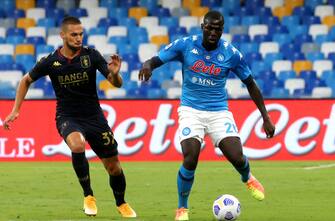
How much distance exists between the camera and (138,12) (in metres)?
25.6

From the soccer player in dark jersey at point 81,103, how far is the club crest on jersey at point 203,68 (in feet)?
3.04

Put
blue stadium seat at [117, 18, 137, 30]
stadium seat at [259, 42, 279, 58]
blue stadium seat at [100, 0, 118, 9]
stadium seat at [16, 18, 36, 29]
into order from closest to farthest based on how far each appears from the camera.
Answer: stadium seat at [259, 42, 279, 58]
blue stadium seat at [117, 18, 137, 30]
stadium seat at [16, 18, 36, 29]
blue stadium seat at [100, 0, 118, 9]

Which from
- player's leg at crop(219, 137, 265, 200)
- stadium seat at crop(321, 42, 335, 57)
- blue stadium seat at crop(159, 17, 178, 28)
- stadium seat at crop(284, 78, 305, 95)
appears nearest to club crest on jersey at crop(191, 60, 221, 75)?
player's leg at crop(219, 137, 265, 200)

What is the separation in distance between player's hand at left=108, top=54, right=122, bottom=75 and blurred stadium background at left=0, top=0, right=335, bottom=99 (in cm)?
1313

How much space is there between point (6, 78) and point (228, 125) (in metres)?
14.5

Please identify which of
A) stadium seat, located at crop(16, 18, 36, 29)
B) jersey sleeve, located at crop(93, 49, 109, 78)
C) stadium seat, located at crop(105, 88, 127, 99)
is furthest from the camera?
stadium seat, located at crop(16, 18, 36, 29)

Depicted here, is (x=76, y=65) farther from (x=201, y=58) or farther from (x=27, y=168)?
(x=27, y=168)

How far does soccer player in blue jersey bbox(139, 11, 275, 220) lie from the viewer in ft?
31.8

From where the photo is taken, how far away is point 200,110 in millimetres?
9891

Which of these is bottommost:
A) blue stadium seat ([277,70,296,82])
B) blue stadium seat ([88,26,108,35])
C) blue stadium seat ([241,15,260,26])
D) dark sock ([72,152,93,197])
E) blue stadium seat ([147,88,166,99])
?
blue stadium seat ([147,88,166,99])

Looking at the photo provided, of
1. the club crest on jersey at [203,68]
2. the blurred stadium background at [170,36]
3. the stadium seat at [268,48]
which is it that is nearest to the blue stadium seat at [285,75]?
the blurred stadium background at [170,36]

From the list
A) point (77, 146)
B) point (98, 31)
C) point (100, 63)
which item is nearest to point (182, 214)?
point (77, 146)

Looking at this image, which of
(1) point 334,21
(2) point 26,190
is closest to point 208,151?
(2) point 26,190

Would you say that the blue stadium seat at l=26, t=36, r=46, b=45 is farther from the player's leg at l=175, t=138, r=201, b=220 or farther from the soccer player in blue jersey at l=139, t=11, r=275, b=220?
the player's leg at l=175, t=138, r=201, b=220
